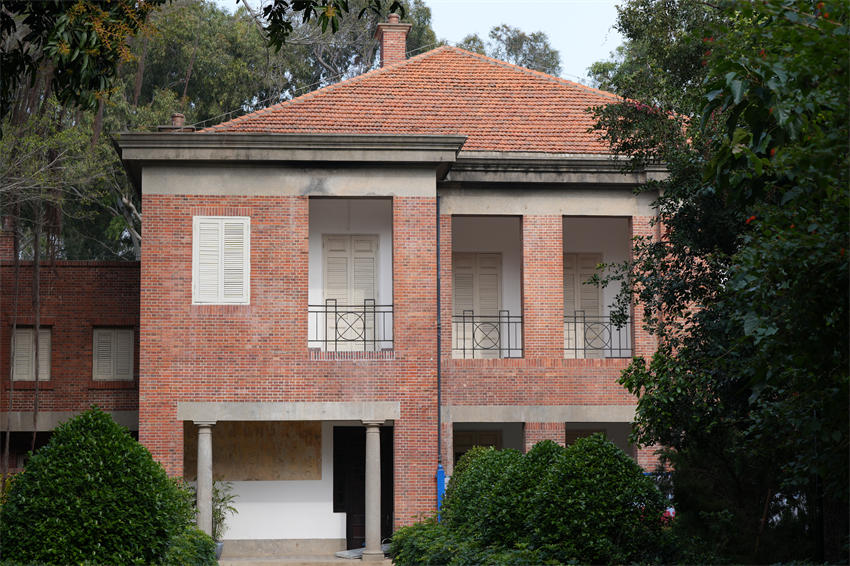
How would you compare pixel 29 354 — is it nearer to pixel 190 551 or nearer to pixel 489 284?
pixel 489 284

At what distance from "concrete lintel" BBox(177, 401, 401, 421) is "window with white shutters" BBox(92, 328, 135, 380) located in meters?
3.43

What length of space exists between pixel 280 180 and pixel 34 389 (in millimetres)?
6716

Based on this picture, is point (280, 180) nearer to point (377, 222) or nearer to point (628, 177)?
point (377, 222)

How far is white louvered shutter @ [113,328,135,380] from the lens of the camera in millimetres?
22078

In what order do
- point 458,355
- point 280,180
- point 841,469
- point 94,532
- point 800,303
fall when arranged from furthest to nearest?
1. point 458,355
2. point 280,180
3. point 94,532
4. point 841,469
5. point 800,303

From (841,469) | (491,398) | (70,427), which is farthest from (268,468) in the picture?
(841,469)

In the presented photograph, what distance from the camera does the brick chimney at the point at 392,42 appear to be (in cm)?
2602

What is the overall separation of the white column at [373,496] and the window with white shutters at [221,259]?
10.7 feet

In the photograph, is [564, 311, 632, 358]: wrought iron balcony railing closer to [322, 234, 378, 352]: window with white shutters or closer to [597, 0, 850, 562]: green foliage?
[322, 234, 378, 352]: window with white shutters

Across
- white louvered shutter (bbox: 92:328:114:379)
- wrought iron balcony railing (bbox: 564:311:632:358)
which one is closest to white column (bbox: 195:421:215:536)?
white louvered shutter (bbox: 92:328:114:379)

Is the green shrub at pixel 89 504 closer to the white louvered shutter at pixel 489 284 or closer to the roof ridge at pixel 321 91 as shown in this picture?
the roof ridge at pixel 321 91

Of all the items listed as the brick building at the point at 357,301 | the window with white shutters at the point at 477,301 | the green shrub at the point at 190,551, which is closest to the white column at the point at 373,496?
the brick building at the point at 357,301

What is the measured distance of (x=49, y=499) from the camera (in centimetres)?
1066

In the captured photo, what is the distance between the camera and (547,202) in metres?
21.0
